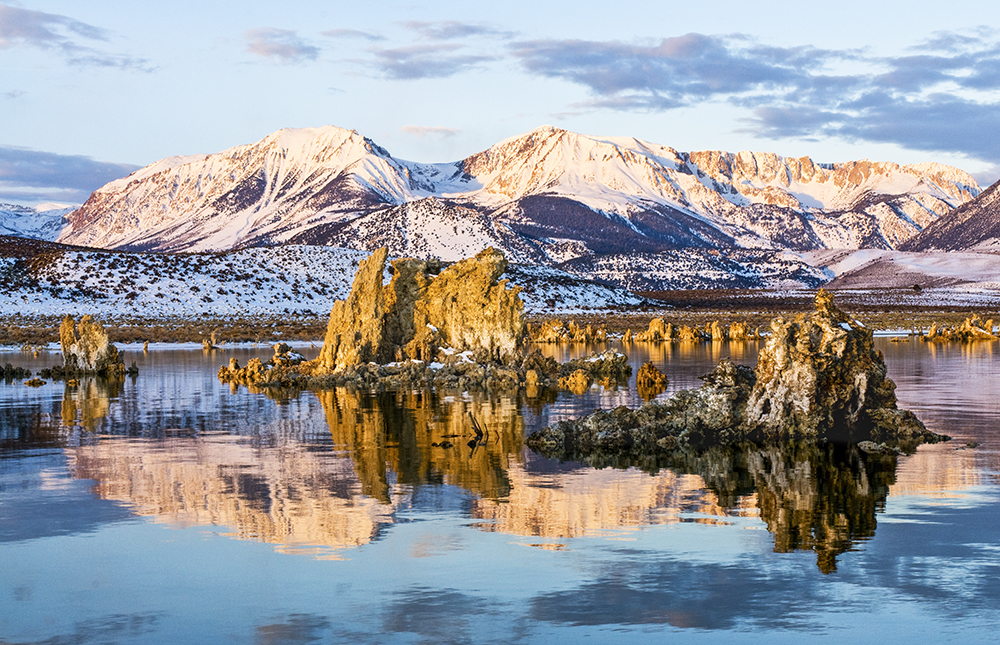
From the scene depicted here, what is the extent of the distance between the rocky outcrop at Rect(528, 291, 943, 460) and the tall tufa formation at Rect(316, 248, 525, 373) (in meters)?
22.3

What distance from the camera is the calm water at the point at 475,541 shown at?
478 inches

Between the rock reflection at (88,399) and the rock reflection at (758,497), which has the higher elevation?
the rock reflection at (88,399)

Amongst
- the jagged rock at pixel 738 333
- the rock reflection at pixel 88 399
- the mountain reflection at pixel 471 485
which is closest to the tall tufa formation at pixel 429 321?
the rock reflection at pixel 88 399

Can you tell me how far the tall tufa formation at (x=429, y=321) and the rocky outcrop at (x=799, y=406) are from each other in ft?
73.1

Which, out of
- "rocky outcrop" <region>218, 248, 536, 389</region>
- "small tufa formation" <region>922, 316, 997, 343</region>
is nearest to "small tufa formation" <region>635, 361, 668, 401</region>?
"rocky outcrop" <region>218, 248, 536, 389</region>

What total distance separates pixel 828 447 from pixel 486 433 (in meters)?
8.33

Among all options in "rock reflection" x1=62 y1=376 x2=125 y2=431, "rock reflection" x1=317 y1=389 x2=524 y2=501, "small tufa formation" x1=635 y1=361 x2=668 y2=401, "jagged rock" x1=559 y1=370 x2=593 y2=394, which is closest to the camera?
"rock reflection" x1=317 y1=389 x2=524 y2=501

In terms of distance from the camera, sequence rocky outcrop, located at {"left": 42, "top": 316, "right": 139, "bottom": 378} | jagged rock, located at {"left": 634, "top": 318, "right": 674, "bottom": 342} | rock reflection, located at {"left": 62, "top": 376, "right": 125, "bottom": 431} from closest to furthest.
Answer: rock reflection, located at {"left": 62, "top": 376, "right": 125, "bottom": 431} → rocky outcrop, located at {"left": 42, "top": 316, "right": 139, "bottom": 378} → jagged rock, located at {"left": 634, "top": 318, "right": 674, "bottom": 342}

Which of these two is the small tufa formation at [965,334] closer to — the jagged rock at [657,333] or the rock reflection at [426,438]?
the jagged rock at [657,333]

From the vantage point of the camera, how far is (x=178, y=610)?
12766 mm

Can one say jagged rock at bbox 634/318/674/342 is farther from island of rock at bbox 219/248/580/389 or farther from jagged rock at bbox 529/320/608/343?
island of rock at bbox 219/248/580/389

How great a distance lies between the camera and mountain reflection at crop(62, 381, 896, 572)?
55.2ft

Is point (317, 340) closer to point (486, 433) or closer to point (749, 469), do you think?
point (486, 433)

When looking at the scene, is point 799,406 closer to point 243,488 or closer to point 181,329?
point 243,488
